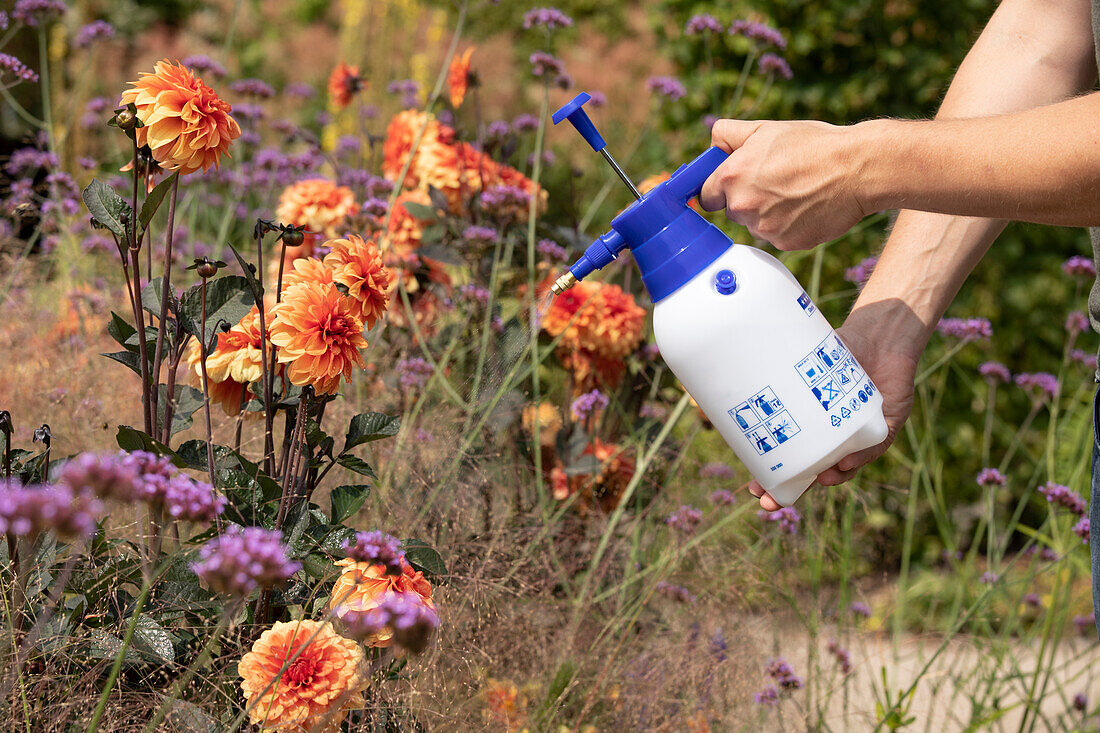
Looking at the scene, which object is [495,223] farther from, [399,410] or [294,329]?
[294,329]

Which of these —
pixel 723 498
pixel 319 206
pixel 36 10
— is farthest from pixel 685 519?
pixel 36 10

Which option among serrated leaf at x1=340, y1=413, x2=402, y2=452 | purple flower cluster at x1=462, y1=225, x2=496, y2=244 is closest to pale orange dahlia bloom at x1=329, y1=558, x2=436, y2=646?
serrated leaf at x1=340, y1=413, x2=402, y2=452

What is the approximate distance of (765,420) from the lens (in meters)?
0.95

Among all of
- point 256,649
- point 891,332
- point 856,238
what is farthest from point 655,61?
point 256,649

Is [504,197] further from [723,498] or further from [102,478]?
[102,478]

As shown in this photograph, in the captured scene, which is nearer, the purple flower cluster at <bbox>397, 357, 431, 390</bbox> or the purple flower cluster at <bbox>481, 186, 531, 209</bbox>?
the purple flower cluster at <bbox>397, 357, 431, 390</bbox>

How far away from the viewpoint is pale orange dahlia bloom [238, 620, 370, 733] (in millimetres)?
916

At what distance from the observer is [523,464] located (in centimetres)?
174

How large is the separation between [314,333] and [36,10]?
149 centimetres

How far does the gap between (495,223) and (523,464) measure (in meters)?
0.59

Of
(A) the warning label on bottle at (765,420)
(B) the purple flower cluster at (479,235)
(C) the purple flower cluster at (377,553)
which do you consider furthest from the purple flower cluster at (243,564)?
(B) the purple flower cluster at (479,235)

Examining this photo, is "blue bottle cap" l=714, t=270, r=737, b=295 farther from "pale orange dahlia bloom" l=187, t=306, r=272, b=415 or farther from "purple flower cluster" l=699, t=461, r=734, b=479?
"purple flower cluster" l=699, t=461, r=734, b=479

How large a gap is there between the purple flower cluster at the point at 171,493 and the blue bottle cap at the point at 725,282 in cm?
53

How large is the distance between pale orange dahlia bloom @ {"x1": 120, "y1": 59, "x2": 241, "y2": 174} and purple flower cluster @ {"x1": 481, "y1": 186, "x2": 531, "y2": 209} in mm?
920
